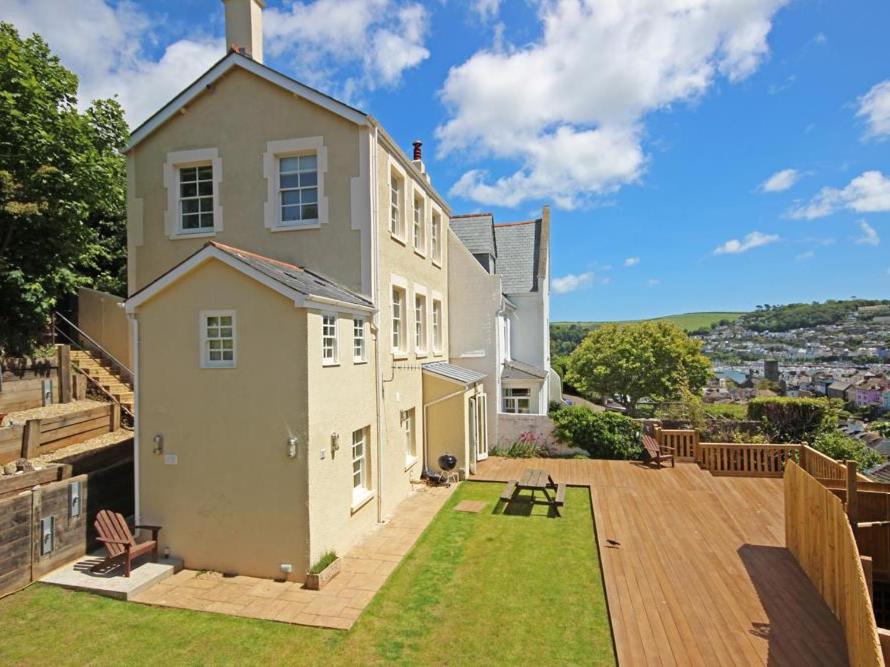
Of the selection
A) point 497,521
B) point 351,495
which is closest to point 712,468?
point 497,521

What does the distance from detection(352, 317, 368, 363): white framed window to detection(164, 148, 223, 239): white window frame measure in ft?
14.5

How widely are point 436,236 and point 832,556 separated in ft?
47.7

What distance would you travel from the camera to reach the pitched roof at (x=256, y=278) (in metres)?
9.12

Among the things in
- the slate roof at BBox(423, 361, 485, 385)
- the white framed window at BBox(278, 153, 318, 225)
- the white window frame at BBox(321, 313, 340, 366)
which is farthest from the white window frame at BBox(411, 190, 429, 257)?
the white window frame at BBox(321, 313, 340, 366)

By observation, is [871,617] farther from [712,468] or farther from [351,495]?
[712,468]

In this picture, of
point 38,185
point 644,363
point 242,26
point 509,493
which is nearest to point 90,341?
point 38,185

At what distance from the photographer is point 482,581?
30.2 feet

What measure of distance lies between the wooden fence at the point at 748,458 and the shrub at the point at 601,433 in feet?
8.82

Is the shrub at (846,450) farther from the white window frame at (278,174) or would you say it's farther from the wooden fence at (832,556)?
the white window frame at (278,174)

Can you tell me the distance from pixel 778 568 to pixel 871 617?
449cm

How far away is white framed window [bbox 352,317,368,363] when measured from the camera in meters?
11.4

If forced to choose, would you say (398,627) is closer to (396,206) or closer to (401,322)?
(401,322)

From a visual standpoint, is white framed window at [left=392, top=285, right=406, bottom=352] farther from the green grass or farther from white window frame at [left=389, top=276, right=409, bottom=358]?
the green grass

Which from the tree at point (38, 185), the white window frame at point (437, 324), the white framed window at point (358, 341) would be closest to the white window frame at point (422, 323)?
the white window frame at point (437, 324)
